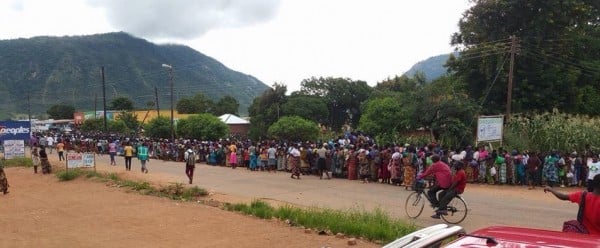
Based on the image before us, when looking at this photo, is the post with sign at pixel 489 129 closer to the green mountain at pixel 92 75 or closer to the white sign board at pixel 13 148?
the white sign board at pixel 13 148

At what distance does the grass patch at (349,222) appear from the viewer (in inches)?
353

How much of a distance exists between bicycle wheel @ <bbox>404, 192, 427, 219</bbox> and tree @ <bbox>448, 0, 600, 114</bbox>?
17417mm

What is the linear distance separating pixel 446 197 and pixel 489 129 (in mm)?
10159

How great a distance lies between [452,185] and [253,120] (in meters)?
53.4

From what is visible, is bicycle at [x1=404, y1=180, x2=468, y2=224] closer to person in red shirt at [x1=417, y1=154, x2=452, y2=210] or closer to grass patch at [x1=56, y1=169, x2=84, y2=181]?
person in red shirt at [x1=417, y1=154, x2=452, y2=210]

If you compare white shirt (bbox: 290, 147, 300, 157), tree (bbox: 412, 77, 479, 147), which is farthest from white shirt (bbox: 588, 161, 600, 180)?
white shirt (bbox: 290, 147, 300, 157)

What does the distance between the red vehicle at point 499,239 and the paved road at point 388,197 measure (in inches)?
316

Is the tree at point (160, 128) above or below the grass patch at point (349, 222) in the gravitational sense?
above

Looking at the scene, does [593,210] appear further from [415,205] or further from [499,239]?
[415,205]

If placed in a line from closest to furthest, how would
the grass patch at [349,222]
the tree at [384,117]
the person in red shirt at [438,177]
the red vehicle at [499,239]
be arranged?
the red vehicle at [499,239] → the grass patch at [349,222] → the person in red shirt at [438,177] → the tree at [384,117]

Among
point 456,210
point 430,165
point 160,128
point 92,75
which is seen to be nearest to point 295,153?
point 430,165

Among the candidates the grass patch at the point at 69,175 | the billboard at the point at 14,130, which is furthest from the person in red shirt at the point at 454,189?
the billboard at the point at 14,130

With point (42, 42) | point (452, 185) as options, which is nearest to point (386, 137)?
point (452, 185)

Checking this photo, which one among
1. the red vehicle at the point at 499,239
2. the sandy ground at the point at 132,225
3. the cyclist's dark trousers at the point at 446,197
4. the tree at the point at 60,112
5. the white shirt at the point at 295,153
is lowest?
the sandy ground at the point at 132,225
